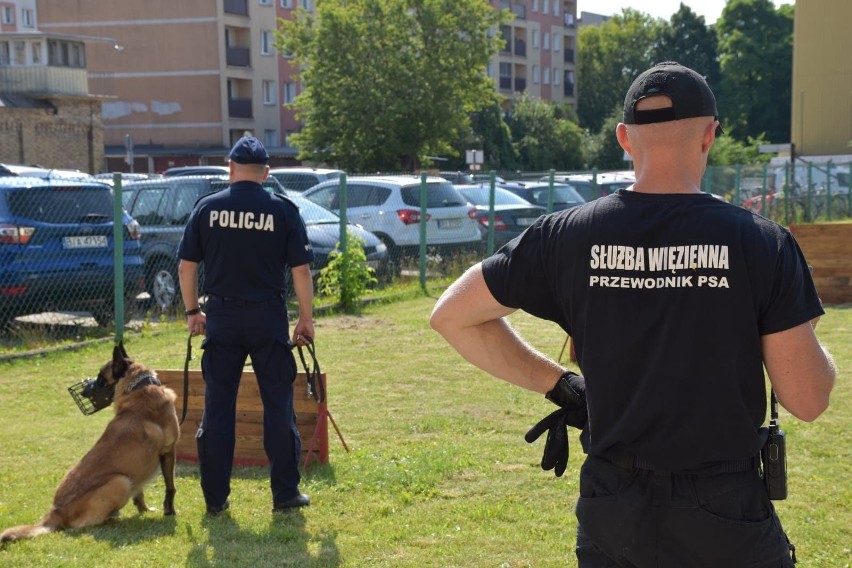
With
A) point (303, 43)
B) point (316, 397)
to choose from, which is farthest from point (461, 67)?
point (316, 397)

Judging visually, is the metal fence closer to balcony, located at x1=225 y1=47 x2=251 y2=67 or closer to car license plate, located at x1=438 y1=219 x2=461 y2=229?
car license plate, located at x1=438 y1=219 x2=461 y2=229

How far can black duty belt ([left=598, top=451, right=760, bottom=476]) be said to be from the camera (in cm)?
229

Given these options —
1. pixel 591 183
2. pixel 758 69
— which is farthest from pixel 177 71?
pixel 758 69

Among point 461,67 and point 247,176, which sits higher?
point 461,67

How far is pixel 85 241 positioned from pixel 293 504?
21.1 ft

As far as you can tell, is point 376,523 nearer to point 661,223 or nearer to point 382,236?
point 661,223

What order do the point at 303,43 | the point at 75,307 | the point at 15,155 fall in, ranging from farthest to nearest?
the point at 303,43 < the point at 15,155 < the point at 75,307

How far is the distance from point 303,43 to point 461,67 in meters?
6.48

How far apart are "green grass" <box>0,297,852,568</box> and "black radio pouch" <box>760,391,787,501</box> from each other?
8.32 feet

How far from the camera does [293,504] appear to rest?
554 centimetres

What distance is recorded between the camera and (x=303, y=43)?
141 ft

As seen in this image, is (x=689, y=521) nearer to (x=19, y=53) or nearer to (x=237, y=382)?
(x=237, y=382)

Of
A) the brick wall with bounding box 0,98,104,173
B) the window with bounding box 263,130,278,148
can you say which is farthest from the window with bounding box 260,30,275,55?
the brick wall with bounding box 0,98,104,173

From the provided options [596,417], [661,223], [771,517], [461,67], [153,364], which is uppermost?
[461,67]
